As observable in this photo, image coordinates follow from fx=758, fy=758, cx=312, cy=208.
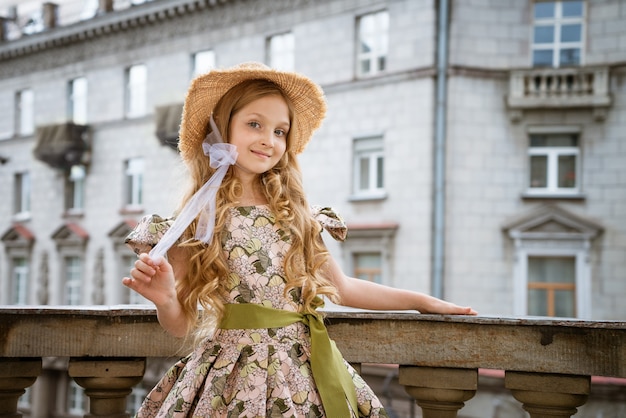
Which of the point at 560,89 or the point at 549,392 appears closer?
the point at 549,392

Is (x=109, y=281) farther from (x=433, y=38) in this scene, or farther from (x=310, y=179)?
(x=433, y=38)

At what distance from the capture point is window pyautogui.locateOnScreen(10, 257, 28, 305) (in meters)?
23.6

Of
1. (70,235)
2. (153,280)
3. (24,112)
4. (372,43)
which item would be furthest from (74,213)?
(153,280)

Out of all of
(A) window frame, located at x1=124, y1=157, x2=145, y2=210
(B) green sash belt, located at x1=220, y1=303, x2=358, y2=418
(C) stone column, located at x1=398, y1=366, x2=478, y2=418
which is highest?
(A) window frame, located at x1=124, y1=157, x2=145, y2=210

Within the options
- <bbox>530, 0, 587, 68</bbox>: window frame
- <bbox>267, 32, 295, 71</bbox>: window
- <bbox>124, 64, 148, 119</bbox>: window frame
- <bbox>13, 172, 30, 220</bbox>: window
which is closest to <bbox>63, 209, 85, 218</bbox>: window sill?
<bbox>13, 172, 30, 220</bbox>: window

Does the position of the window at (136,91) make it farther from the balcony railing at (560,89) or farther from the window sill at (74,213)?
the balcony railing at (560,89)

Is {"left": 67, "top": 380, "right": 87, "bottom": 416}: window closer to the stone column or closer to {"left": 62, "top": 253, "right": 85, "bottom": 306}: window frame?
{"left": 62, "top": 253, "right": 85, "bottom": 306}: window frame

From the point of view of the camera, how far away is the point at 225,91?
2326mm

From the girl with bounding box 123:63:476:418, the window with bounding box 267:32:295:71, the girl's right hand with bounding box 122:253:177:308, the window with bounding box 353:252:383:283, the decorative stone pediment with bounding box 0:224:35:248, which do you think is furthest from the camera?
the decorative stone pediment with bounding box 0:224:35:248

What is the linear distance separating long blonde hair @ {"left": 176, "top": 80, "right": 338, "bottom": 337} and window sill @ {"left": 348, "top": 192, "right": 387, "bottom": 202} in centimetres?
1305

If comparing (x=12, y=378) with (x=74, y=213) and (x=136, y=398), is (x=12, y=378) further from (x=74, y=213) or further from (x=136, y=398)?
(x=74, y=213)

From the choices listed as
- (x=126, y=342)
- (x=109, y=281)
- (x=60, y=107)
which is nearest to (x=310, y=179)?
(x=109, y=281)

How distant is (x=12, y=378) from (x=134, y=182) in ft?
61.0

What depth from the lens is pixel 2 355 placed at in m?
2.48
